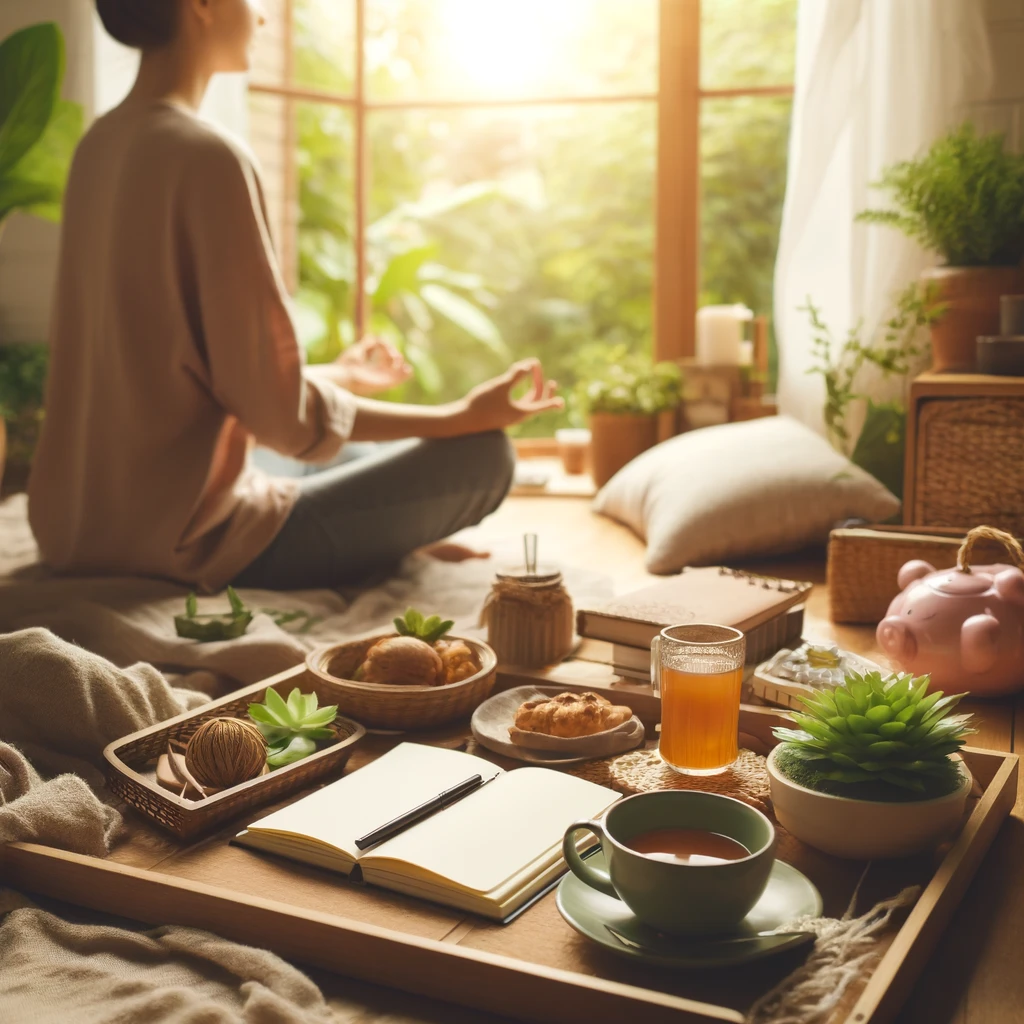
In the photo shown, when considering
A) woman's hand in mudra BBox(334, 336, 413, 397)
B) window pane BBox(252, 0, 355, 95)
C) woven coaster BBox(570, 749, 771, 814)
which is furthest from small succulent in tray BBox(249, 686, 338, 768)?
window pane BBox(252, 0, 355, 95)

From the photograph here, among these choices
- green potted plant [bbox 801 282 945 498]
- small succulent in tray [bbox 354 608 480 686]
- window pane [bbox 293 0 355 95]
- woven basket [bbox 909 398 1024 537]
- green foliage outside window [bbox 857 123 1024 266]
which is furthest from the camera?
window pane [bbox 293 0 355 95]

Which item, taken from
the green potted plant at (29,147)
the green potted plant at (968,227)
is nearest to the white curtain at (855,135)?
Answer: the green potted plant at (968,227)

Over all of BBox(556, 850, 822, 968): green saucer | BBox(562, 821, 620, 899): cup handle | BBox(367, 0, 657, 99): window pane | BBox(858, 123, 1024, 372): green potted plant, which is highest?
BBox(367, 0, 657, 99): window pane

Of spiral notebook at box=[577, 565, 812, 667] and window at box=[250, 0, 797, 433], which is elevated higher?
window at box=[250, 0, 797, 433]

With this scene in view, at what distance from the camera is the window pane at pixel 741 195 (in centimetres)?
305

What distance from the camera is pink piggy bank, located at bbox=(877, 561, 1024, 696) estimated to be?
137cm

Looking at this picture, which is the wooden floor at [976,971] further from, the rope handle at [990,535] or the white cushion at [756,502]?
the white cushion at [756,502]

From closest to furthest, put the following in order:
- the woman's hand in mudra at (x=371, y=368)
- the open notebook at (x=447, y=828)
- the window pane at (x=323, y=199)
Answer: the open notebook at (x=447, y=828) < the woman's hand in mudra at (x=371, y=368) < the window pane at (x=323, y=199)

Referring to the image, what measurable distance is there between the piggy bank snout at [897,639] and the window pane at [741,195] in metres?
1.85

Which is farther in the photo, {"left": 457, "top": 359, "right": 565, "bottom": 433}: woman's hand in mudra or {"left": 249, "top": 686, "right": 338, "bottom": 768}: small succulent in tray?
{"left": 457, "top": 359, "right": 565, "bottom": 433}: woman's hand in mudra

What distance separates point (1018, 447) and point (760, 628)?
727 millimetres

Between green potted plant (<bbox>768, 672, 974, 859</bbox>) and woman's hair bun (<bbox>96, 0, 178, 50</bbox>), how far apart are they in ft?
4.70

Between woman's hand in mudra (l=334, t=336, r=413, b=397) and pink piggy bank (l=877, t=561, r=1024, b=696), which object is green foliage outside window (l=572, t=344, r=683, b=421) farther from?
pink piggy bank (l=877, t=561, r=1024, b=696)

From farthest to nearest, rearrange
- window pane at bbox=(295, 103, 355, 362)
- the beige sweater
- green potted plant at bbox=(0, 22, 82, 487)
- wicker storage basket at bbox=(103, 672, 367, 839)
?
window pane at bbox=(295, 103, 355, 362) < green potted plant at bbox=(0, 22, 82, 487) < the beige sweater < wicker storage basket at bbox=(103, 672, 367, 839)
